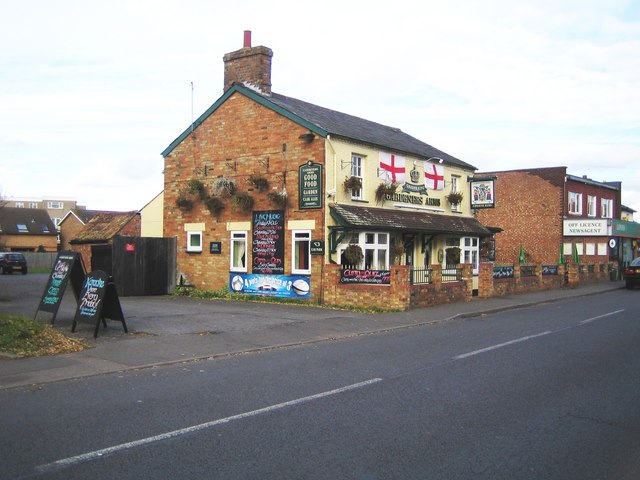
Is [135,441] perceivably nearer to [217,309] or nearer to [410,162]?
[217,309]

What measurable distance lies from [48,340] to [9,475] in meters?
6.52

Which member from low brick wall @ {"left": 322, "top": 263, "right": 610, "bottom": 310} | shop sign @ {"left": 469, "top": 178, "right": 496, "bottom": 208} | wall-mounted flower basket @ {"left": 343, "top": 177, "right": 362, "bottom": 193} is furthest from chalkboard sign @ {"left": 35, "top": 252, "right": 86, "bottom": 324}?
shop sign @ {"left": 469, "top": 178, "right": 496, "bottom": 208}

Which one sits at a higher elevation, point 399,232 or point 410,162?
point 410,162

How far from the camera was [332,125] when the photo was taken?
71.7ft

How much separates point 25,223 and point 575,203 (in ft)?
209

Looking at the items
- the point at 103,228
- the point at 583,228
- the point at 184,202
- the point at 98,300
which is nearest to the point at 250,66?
the point at 184,202

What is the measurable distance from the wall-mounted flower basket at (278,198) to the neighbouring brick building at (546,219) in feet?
76.1

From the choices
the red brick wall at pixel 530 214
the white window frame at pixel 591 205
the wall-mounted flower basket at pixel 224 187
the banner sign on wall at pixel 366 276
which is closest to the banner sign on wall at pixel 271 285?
the banner sign on wall at pixel 366 276

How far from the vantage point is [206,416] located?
6730mm

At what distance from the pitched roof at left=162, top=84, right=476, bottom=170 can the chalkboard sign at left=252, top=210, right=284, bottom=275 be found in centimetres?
333

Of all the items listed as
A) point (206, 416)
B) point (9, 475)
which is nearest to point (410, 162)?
point (206, 416)

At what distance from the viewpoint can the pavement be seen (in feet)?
31.7

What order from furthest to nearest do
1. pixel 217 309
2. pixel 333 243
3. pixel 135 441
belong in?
pixel 333 243
pixel 217 309
pixel 135 441

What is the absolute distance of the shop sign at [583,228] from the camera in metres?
39.8
